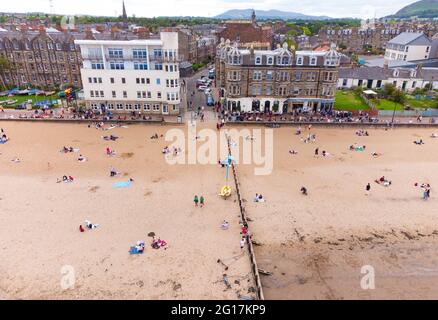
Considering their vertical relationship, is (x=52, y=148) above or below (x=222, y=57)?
below

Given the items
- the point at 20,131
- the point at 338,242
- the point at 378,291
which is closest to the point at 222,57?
the point at 20,131

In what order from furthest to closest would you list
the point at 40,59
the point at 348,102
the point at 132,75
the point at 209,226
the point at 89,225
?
the point at 40,59 → the point at 348,102 → the point at 132,75 → the point at 209,226 → the point at 89,225

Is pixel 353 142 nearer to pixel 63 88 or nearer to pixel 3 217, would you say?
pixel 3 217

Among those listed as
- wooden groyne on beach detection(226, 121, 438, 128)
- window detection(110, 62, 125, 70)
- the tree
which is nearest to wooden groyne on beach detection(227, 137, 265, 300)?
wooden groyne on beach detection(226, 121, 438, 128)

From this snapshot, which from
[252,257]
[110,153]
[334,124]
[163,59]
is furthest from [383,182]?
[163,59]

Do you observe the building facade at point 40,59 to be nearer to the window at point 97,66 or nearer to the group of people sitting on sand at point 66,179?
the window at point 97,66

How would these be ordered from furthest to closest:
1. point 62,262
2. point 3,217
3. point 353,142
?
point 353,142 → point 3,217 → point 62,262

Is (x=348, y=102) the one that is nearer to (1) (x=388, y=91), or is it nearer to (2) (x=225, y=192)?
(1) (x=388, y=91)

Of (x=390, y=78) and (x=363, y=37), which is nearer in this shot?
(x=390, y=78)
